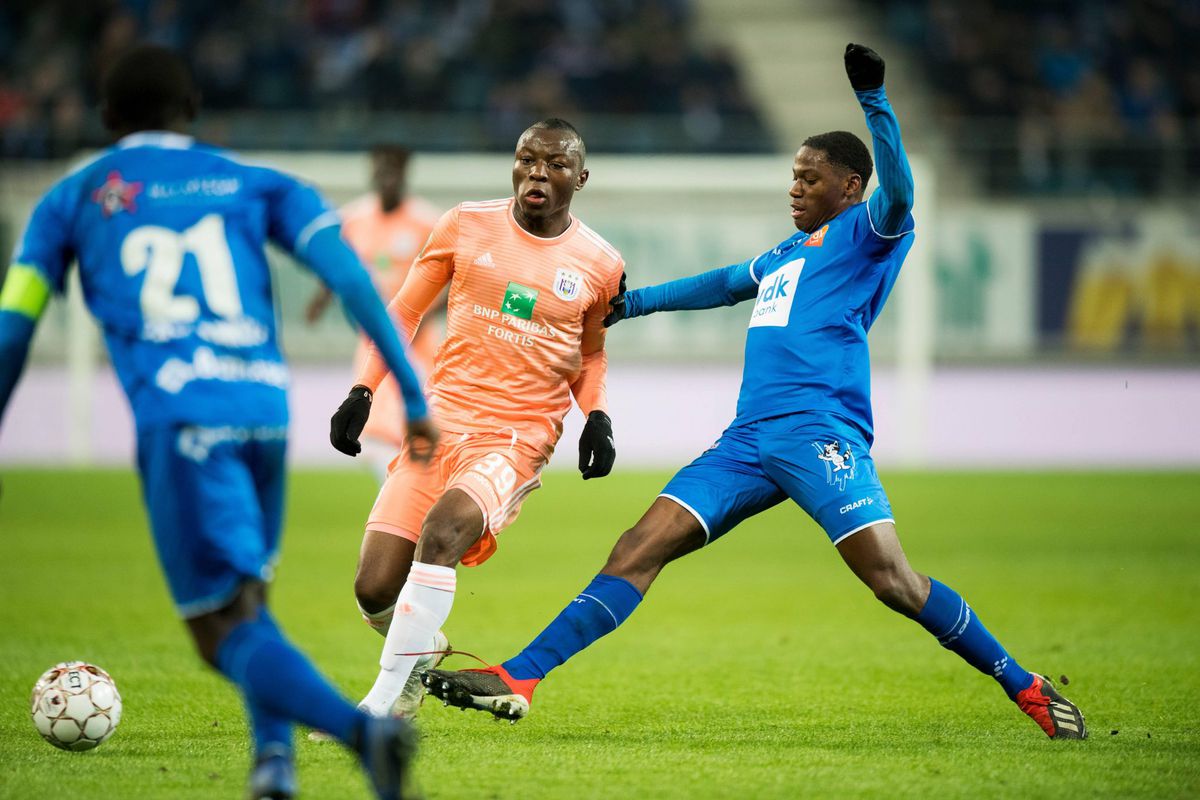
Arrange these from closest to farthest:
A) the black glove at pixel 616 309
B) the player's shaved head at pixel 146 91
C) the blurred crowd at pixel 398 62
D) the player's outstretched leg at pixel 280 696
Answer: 1. the player's outstretched leg at pixel 280 696
2. the player's shaved head at pixel 146 91
3. the black glove at pixel 616 309
4. the blurred crowd at pixel 398 62

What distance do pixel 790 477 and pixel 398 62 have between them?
17935mm

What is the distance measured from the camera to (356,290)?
13.3 feet

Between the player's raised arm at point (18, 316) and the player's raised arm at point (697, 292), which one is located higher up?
the player's raised arm at point (697, 292)

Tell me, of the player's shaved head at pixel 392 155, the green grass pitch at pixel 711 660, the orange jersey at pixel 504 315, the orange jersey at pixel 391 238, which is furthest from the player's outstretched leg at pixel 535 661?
the player's shaved head at pixel 392 155

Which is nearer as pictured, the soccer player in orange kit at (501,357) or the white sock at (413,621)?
the white sock at (413,621)

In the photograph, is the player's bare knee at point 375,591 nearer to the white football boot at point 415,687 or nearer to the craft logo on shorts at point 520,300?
the white football boot at point 415,687

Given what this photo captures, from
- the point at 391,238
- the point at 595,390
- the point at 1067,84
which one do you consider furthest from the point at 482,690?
the point at 1067,84

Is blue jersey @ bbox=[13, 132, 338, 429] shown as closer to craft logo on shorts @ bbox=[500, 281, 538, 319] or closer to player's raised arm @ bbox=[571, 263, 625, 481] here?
craft logo on shorts @ bbox=[500, 281, 538, 319]

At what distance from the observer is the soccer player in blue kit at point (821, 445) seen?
5.47 meters

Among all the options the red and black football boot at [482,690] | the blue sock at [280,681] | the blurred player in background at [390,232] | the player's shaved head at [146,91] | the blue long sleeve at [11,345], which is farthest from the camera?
the blurred player in background at [390,232]

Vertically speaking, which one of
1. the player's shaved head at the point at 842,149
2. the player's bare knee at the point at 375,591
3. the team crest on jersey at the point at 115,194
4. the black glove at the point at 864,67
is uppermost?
the black glove at the point at 864,67

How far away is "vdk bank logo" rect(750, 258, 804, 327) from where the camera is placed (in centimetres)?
583

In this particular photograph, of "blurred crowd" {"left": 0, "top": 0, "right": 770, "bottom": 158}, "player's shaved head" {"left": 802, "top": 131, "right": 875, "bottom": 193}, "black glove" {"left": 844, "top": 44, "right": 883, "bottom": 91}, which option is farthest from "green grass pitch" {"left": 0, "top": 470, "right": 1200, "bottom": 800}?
"blurred crowd" {"left": 0, "top": 0, "right": 770, "bottom": 158}

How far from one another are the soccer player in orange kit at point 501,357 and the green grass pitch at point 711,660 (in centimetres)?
75
